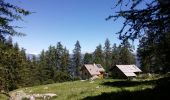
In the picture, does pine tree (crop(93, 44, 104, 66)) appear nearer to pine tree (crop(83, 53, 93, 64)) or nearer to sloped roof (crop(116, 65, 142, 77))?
pine tree (crop(83, 53, 93, 64))

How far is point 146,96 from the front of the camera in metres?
9.52

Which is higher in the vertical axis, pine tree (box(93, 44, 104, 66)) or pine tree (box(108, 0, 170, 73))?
pine tree (box(93, 44, 104, 66))

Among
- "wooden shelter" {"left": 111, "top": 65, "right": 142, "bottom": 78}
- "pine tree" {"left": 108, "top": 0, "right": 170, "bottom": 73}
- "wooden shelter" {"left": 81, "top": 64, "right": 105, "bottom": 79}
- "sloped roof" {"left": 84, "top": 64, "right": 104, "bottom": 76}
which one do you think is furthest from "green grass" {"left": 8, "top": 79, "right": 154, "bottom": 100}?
"wooden shelter" {"left": 81, "top": 64, "right": 105, "bottom": 79}

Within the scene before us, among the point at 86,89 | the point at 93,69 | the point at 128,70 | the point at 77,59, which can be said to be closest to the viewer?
the point at 86,89

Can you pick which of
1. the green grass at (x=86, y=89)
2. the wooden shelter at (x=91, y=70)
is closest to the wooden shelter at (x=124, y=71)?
the wooden shelter at (x=91, y=70)

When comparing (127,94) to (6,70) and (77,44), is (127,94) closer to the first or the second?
(6,70)

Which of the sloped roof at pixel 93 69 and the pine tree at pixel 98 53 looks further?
the pine tree at pixel 98 53

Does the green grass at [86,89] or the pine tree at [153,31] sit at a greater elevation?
the pine tree at [153,31]

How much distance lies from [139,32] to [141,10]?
2.24ft

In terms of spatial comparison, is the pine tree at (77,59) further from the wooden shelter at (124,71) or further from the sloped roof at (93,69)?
the wooden shelter at (124,71)

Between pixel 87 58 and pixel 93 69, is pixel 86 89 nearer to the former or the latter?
pixel 93 69

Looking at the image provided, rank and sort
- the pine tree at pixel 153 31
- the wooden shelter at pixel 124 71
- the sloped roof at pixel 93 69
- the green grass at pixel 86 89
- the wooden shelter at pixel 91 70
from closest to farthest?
1. the pine tree at pixel 153 31
2. the green grass at pixel 86 89
3. the wooden shelter at pixel 124 71
4. the sloped roof at pixel 93 69
5. the wooden shelter at pixel 91 70

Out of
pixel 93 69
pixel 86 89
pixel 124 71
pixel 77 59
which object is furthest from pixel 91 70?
pixel 86 89

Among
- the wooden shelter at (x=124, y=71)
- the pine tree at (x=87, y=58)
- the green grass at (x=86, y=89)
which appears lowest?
the green grass at (x=86, y=89)
